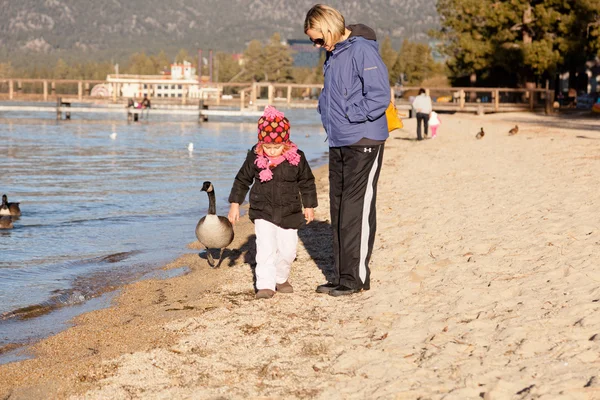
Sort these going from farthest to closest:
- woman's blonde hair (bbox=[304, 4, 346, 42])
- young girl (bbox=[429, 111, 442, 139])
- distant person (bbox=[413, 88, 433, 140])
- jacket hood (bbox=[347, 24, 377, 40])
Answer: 1. young girl (bbox=[429, 111, 442, 139])
2. distant person (bbox=[413, 88, 433, 140])
3. jacket hood (bbox=[347, 24, 377, 40])
4. woman's blonde hair (bbox=[304, 4, 346, 42])

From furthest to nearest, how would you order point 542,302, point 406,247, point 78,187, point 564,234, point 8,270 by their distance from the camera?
point 78,187 → point 8,270 → point 406,247 → point 564,234 → point 542,302

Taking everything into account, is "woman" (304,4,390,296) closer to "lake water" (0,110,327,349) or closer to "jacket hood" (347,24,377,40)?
"jacket hood" (347,24,377,40)

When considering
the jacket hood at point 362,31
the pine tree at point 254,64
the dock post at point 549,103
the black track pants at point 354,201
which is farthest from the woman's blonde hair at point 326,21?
the pine tree at point 254,64

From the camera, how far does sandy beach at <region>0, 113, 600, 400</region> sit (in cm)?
476

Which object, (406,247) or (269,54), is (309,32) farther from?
(269,54)

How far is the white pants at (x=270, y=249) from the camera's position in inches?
272

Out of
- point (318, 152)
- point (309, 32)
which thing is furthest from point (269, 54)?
point (309, 32)

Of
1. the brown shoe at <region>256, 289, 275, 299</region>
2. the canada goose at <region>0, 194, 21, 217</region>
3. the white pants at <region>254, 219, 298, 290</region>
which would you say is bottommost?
the canada goose at <region>0, 194, 21, 217</region>

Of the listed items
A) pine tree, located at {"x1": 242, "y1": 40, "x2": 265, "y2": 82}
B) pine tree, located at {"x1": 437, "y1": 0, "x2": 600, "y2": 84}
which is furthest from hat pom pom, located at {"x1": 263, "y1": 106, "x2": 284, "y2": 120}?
pine tree, located at {"x1": 242, "y1": 40, "x2": 265, "y2": 82}

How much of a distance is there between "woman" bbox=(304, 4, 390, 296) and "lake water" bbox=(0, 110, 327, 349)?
243 centimetres

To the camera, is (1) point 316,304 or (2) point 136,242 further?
(2) point 136,242

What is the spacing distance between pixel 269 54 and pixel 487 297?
173 metres

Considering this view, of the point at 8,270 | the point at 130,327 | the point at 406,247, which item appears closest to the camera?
the point at 130,327

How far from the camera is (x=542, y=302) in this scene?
593cm
